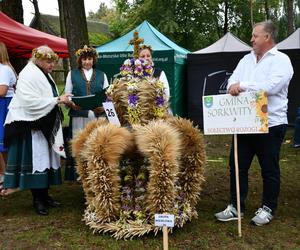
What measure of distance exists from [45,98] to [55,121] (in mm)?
279

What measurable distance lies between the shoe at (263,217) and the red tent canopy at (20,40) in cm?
434

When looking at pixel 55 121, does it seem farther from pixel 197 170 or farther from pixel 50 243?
pixel 197 170

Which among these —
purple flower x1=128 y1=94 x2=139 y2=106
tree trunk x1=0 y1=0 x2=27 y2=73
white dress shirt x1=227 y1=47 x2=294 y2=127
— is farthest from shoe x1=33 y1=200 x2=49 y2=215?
tree trunk x1=0 y1=0 x2=27 y2=73

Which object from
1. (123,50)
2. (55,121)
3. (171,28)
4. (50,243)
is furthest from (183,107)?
(171,28)

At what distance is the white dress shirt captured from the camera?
378 cm

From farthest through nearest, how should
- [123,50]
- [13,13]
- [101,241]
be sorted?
[123,50] → [13,13] → [101,241]

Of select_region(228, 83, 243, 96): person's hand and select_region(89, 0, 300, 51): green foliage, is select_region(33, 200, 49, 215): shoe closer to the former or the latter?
select_region(228, 83, 243, 96): person's hand

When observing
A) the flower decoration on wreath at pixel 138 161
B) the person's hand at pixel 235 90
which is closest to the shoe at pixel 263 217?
the flower decoration on wreath at pixel 138 161

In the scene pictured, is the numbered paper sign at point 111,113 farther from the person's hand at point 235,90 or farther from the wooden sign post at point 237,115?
the person's hand at point 235,90

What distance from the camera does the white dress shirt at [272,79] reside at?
378cm

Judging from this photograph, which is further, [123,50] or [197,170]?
[123,50]

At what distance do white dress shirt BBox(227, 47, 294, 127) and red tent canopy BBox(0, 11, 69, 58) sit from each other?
3.82 metres

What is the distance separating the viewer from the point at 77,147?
397 centimetres

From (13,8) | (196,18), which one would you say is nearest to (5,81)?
(13,8)
